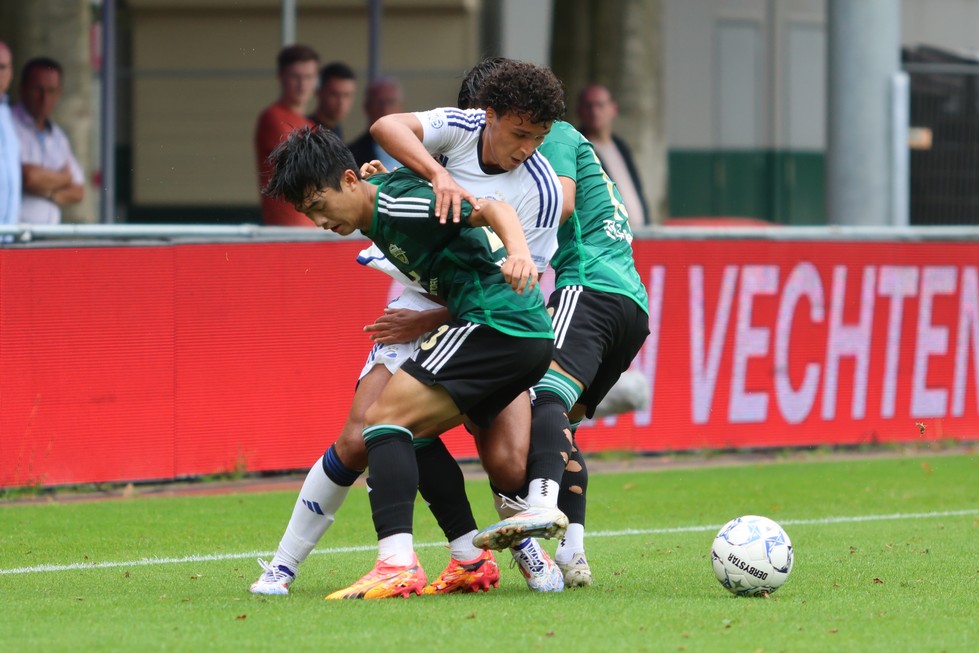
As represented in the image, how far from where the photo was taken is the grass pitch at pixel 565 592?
4.93 metres

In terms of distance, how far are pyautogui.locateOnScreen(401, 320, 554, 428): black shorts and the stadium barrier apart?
12.8ft

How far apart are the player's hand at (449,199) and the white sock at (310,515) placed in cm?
102

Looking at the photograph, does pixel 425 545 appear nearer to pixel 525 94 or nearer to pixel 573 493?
pixel 573 493

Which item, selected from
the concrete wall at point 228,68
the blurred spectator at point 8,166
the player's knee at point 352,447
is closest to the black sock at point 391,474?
the player's knee at point 352,447

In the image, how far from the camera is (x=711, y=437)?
36.0ft

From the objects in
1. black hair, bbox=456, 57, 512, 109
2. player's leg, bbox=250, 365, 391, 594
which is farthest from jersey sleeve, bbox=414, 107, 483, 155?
player's leg, bbox=250, 365, 391, 594

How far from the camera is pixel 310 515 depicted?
19.0ft

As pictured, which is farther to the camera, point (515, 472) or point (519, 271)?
point (515, 472)

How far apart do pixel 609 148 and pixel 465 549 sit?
21.9ft

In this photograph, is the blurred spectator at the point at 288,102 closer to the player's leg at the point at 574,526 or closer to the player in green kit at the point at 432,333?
the player's leg at the point at 574,526

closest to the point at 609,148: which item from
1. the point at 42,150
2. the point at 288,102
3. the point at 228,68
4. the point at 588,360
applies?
the point at 288,102

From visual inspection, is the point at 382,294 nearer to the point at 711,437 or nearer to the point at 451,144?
the point at 711,437

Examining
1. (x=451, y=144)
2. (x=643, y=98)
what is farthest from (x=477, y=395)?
(x=643, y=98)

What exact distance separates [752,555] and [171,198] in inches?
696
